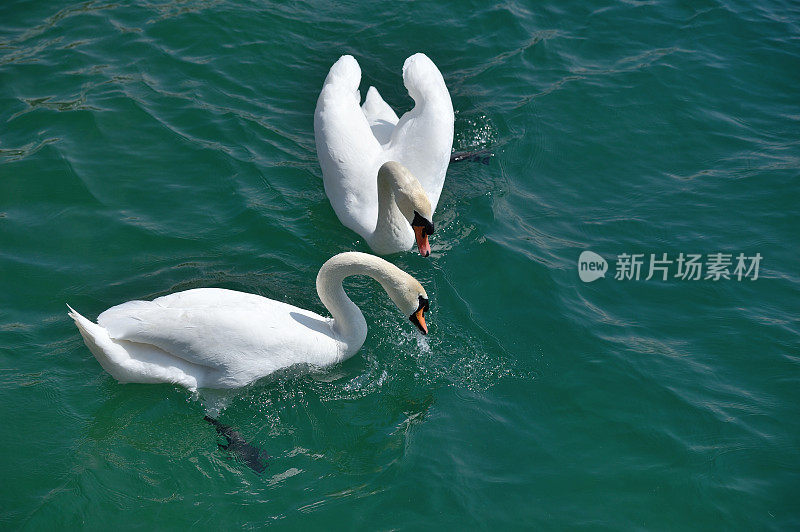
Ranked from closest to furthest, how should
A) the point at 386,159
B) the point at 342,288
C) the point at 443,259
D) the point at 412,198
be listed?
the point at 342,288
the point at 412,198
the point at 443,259
the point at 386,159

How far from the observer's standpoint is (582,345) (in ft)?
22.6

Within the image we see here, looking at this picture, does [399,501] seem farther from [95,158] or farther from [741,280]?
[95,158]

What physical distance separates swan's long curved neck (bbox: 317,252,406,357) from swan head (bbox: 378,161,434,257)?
0.88 metres

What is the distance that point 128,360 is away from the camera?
596 cm

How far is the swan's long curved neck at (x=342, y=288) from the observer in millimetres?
6223

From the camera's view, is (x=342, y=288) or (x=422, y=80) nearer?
(x=342, y=288)

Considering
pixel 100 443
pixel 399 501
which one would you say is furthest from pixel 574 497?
pixel 100 443

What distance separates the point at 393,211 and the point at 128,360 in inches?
101

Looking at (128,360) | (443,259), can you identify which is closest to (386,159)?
(443,259)

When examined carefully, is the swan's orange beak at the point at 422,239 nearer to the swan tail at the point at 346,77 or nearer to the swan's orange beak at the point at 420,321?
the swan's orange beak at the point at 420,321

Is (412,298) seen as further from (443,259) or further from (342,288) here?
(443,259)

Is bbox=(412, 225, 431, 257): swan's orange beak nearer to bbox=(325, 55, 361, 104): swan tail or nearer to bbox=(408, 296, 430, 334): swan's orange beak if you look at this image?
bbox=(408, 296, 430, 334): swan's orange beak

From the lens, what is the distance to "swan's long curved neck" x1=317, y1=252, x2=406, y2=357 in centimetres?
622

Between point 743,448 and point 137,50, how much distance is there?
25.2ft
